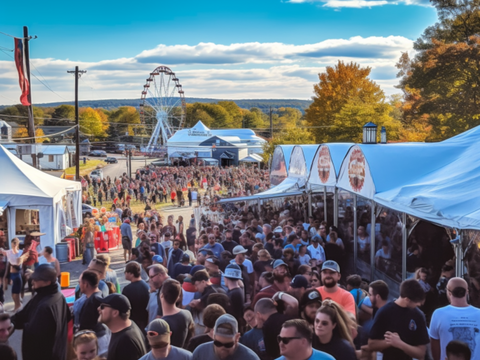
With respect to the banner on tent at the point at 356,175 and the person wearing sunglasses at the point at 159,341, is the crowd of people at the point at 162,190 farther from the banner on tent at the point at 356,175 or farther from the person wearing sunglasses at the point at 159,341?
the person wearing sunglasses at the point at 159,341

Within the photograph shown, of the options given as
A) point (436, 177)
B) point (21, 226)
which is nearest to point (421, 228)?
point (436, 177)

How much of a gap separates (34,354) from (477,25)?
28850 mm

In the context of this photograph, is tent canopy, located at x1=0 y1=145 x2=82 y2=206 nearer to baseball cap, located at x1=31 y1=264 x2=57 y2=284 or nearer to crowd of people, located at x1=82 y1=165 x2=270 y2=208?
baseball cap, located at x1=31 y1=264 x2=57 y2=284

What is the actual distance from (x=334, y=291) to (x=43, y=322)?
2.58 meters

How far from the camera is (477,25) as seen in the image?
27406 millimetres

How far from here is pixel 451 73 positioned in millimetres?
26047

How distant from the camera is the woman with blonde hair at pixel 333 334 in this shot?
11.5 feet

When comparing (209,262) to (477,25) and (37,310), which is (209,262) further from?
(477,25)

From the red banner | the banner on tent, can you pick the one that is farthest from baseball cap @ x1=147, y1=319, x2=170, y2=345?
the red banner

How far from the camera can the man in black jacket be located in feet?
14.0

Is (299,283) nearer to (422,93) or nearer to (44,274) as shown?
(44,274)

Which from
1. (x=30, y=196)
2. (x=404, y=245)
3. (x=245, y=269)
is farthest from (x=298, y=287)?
(x=30, y=196)

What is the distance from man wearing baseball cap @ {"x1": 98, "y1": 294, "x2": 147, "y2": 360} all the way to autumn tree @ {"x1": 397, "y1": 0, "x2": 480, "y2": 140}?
2500 centimetres

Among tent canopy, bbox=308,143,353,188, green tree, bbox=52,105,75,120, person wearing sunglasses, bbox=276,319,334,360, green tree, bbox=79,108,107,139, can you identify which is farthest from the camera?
green tree, bbox=52,105,75,120
